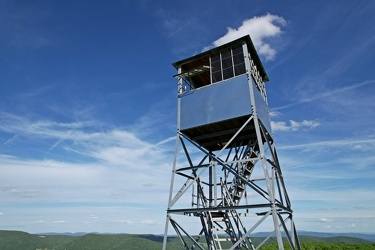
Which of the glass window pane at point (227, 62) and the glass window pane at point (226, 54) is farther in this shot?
the glass window pane at point (227, 62)

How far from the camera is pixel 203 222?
Answer: 11570 millimetres

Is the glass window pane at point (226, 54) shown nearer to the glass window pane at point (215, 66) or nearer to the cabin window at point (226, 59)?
the cabin window at point (226, 59)

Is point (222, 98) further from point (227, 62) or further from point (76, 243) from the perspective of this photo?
point (76, 243)

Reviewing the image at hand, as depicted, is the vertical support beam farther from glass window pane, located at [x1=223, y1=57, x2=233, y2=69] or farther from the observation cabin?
glass window pane, located at [x1=223, y1=57, x2=233, y2=69]

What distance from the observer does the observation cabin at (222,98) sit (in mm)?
10859

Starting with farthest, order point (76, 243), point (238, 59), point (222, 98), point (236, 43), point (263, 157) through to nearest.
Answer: point (76, 243) < point (238, 59) < point (236, 43) < point (222, 98) < point (263, 157)

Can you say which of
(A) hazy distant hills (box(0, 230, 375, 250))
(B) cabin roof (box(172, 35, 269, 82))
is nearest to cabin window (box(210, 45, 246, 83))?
(B) cabin roof (box(172, 35, 269, 82))

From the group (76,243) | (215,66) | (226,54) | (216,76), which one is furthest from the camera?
(76,243)

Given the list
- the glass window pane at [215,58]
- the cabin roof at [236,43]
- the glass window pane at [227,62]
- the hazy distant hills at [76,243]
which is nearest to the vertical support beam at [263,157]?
the cabin roof at [236,43]

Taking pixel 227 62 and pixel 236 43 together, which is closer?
pixel 236 43

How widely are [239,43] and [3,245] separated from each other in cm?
12096

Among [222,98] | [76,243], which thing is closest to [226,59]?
[222,98]

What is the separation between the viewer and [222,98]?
36.9ft

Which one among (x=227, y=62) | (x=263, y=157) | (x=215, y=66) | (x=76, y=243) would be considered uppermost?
(x=227, y=62)
